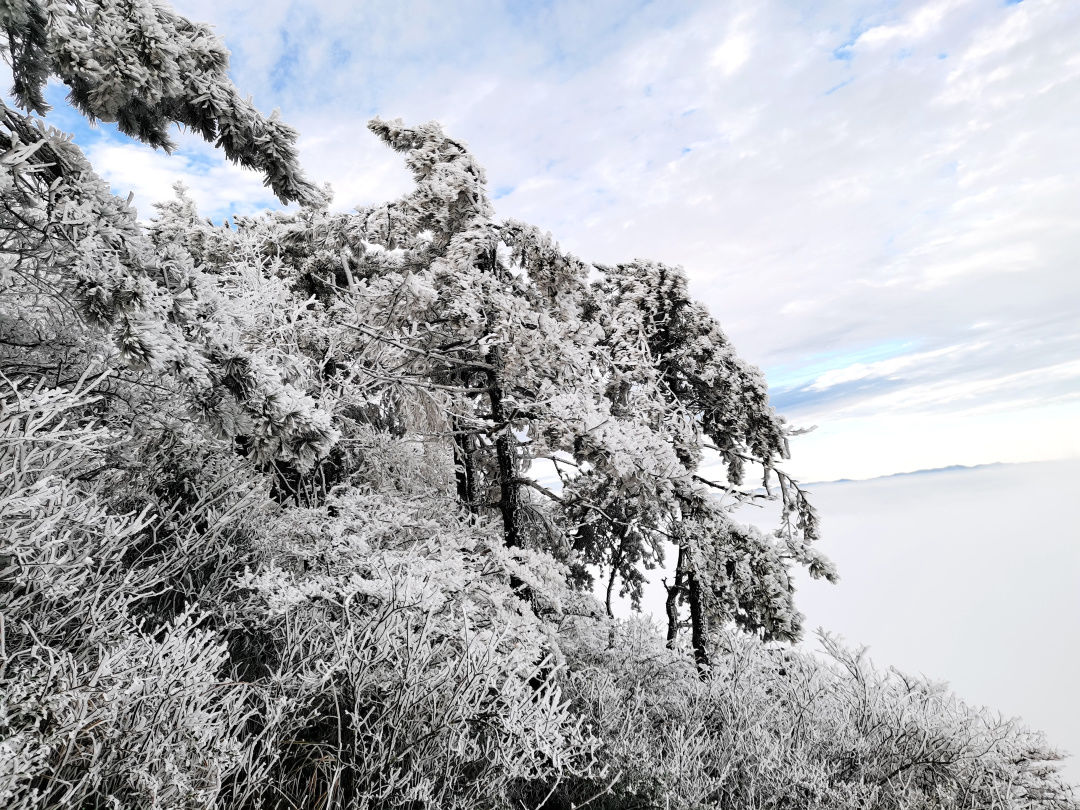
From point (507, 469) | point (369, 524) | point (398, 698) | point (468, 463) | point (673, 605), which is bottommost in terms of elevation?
point (673, 605)

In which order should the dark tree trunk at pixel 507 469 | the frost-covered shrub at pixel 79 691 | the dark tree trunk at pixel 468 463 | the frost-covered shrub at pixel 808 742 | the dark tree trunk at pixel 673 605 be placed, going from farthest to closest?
1. the dark tree trunk at pixel 673 605
2. the dark tree trunk at pixel 468 463
3. the dark tree trunk at pixel 507 469
4. the frost-covered shrub at pixel 808 742
5. the frost-covered shrub at pixel 79 691

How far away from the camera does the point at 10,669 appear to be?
4242mm

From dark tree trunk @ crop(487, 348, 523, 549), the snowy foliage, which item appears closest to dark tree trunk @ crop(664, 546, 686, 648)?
the snowy foliage

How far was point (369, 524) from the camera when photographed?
729 cm

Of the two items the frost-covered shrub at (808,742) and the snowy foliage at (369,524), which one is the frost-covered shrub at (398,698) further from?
the frost-covered shrub at (808,742)

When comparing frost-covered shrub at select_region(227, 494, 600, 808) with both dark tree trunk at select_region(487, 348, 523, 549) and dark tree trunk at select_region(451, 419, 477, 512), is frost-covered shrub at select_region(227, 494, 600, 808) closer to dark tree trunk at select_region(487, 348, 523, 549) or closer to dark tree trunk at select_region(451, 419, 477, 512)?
dark tree trunk at select_region(487, 348, 523, 549)

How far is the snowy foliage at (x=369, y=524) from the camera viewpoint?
4.24m

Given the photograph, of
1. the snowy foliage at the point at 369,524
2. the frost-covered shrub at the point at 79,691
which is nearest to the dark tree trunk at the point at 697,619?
the snowy foliage at the point at 369,524

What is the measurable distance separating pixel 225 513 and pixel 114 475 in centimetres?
120

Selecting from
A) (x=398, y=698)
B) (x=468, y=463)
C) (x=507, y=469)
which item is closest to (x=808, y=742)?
(x=507, y=469)

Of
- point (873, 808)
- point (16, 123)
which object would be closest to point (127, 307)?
point (16, 123)

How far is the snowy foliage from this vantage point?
424 centimetres

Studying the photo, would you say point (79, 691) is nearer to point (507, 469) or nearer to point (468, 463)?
point (507, 469)

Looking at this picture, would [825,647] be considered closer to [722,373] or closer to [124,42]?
[722,373]
